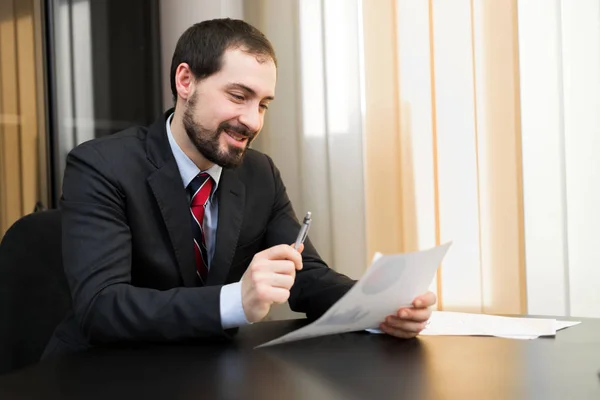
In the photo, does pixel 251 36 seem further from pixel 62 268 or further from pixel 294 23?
pixel 294 23

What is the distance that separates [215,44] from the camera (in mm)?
1634

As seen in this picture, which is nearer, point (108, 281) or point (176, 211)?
point (108, 281)

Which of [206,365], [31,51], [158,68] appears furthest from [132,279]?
[158,68]

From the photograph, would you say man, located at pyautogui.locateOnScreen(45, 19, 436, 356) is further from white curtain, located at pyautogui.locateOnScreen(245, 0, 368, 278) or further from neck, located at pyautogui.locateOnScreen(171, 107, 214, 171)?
white curtain, located at pyautogui.locateOnScreen(245, 0, 368, 278)

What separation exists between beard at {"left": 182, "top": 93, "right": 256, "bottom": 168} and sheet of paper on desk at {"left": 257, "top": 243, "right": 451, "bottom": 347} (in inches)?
20.0

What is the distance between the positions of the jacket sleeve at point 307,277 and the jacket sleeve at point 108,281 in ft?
1.14

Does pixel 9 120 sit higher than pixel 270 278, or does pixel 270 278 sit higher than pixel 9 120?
pixel 9 120

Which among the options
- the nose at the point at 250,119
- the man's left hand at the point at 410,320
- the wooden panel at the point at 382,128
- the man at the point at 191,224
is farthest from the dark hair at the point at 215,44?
the wooden panel at the point at 382,128

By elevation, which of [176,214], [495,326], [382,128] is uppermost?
[382,128]

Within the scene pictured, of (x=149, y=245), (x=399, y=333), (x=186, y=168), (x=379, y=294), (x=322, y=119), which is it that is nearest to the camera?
(x=379, y=294)

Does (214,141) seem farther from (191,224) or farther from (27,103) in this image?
(27,103)

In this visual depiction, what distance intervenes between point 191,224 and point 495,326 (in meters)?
0.65

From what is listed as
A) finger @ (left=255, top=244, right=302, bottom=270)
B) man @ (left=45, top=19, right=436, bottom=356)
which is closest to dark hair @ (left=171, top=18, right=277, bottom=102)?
man @ (left=45, top=19, right=436, bottom=356)

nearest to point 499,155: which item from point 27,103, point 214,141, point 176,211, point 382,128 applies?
point 382,128
